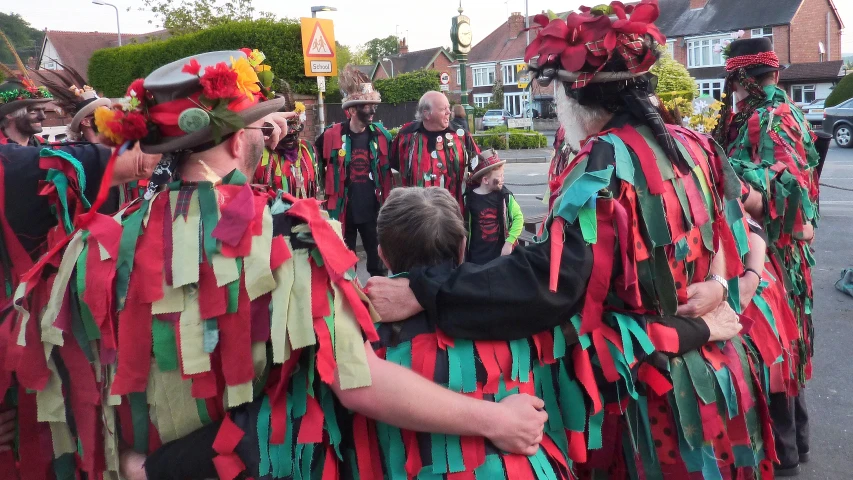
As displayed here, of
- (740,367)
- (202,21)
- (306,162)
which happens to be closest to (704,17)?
(202,21)

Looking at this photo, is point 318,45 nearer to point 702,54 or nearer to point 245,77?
point 245,77

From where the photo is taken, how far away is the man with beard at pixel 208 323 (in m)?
1.59

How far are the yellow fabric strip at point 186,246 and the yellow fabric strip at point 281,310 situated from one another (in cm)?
19

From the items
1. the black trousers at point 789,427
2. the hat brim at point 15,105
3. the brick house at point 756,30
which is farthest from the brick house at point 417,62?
the black trousers at point 789,427

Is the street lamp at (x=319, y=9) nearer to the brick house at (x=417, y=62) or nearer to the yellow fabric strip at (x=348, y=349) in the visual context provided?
the yellow fabric strip at (x=348, y=349)

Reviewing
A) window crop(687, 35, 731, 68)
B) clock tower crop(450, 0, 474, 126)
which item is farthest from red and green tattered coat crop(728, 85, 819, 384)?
window crop(687, 35, 731, 68)

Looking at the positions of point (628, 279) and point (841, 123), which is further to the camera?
point (841, 123)

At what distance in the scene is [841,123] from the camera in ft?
68.0

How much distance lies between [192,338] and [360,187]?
5.37 m

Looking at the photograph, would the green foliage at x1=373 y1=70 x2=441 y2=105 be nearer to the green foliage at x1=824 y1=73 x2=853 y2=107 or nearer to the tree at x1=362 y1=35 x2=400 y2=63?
the green foliage at x1=824 y1=73 x2=853 y2=107

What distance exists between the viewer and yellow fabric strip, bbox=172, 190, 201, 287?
1581 mm

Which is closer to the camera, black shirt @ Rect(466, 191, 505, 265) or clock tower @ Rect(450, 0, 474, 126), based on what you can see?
black shirt @ Rect(466, 191, 505, 265)

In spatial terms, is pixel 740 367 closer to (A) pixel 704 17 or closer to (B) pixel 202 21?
(B) pixel 202 21

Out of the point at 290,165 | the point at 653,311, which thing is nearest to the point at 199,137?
the point at 653,311
